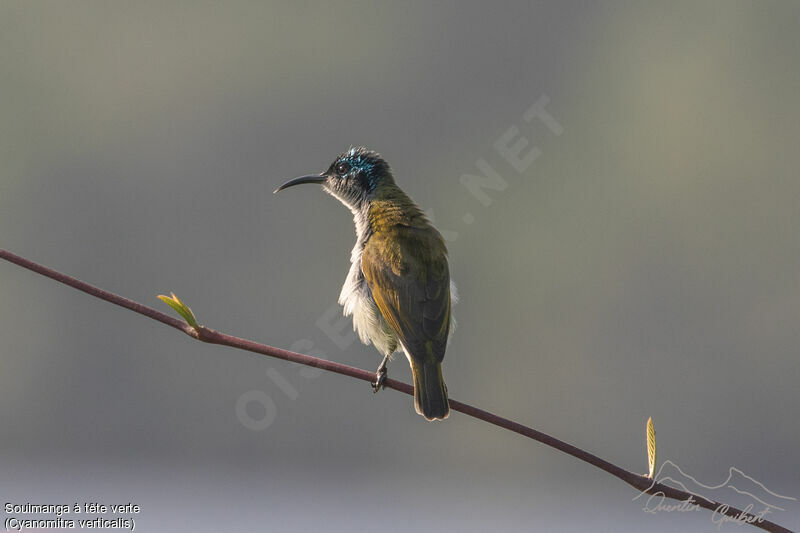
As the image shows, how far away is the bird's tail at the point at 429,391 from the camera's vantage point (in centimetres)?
389

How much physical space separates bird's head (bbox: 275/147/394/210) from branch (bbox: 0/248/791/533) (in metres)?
2.83

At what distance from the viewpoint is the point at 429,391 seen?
4004 millimetres

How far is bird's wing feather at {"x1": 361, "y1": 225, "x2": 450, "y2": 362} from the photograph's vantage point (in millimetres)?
4238

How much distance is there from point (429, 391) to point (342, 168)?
5.69 ft

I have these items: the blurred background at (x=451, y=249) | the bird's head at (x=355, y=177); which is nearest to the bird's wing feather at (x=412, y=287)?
the bird's head at (x=355, y=177)

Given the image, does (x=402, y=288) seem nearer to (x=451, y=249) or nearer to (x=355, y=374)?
(x=355, y=374)

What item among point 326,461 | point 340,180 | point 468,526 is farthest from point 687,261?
point 340,180

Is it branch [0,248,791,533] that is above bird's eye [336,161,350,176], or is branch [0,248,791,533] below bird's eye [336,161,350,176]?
below

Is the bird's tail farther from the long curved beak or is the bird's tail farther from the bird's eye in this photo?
the bird's eye

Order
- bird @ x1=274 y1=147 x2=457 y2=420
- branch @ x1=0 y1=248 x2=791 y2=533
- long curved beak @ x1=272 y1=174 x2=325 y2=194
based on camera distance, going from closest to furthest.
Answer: branch @ x1=0 y1=248 x2=791 y2=533, bird @ x1=274 y1=147 x2=457 y2=420, long curved beak @ x1=272 y1=174 x2=325 y2=194

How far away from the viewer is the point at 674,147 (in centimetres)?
6531

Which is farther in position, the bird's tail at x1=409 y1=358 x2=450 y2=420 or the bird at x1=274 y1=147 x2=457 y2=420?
the bird at x1=274 y1=147 x2=457 y2=420

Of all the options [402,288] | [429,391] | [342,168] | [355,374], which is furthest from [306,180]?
[355,374]

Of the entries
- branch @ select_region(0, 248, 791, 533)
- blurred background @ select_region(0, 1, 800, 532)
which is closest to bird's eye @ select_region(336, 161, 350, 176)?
branch @ select_region(0, 248, 791, 533)
